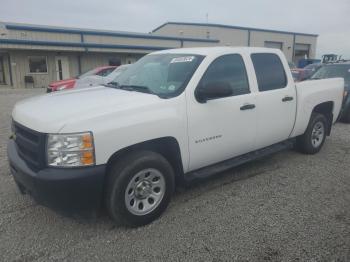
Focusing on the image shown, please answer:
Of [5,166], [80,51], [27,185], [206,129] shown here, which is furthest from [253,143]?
[80,51]

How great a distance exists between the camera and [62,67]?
997 inches

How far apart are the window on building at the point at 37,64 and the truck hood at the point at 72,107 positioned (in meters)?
23.3

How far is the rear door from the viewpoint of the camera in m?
4.26

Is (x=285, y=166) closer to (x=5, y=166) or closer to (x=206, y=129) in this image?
(x=206, y=129)

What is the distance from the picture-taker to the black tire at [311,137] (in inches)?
211

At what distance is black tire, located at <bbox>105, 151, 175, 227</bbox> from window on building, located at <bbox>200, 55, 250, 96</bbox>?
45.8 inches

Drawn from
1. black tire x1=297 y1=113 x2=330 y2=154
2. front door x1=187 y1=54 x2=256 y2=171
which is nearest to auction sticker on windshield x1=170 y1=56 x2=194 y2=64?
front door x1=187 y1=54 x2=256 y2=171

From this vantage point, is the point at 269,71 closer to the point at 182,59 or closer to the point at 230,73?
the point at 230,73

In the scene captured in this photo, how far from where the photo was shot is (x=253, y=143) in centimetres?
423

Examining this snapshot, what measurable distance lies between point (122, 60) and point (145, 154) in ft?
87.3

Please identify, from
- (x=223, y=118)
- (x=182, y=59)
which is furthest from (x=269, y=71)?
(x=182, y=59)

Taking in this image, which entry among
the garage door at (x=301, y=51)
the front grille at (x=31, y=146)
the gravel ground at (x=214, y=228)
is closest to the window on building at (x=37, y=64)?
the gravel ground at (x=214, y=228)

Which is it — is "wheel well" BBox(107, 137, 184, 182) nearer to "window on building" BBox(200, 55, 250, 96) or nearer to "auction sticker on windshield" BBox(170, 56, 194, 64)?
"window on building" BBox(200, 55, 250, 96)

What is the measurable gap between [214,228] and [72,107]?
1.93 metres
